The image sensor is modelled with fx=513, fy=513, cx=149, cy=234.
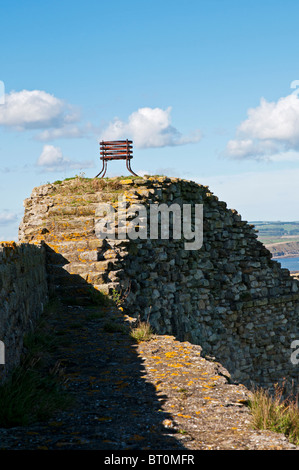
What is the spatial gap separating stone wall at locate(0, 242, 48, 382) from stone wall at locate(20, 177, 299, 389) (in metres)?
1.45

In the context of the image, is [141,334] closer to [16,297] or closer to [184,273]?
[16,297]

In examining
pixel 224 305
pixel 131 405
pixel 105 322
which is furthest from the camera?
pixel 224 305

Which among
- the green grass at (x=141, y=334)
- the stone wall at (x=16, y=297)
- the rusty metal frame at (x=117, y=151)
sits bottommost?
the green grass at (x=141, y=334)

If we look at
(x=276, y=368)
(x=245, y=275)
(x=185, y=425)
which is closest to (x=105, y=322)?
(x=185, y=425)

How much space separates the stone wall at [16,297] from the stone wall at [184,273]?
4.77 ft

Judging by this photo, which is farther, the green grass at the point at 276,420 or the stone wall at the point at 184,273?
the stone wall at the point at 184,273

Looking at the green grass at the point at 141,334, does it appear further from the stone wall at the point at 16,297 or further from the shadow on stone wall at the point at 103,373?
the stone wall at the point at 16,297

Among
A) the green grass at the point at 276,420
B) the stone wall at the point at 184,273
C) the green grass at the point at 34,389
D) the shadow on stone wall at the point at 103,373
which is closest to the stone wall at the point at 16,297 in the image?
the green grass at the point at 34,389

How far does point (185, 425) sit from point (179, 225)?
8.25 m

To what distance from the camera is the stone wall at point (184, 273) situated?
10.4 metres

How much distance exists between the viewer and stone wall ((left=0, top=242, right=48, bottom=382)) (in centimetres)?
589

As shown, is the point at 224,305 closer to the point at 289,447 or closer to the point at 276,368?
the point at 276,368

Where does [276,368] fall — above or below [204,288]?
below

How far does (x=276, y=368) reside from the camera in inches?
571
